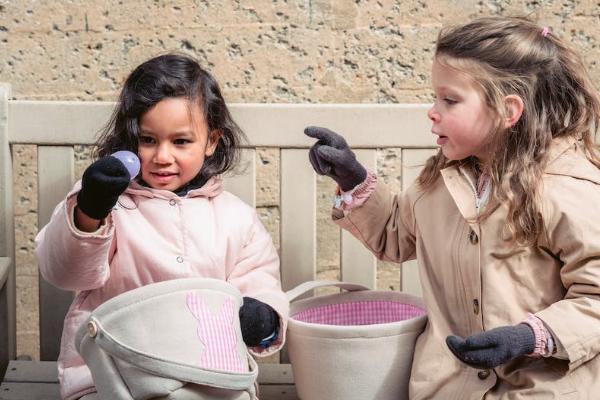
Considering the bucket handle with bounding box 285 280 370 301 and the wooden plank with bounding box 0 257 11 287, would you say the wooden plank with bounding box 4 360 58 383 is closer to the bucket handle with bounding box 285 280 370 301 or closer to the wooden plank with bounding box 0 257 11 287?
the wooden plank with bounding box 0 257 11 287

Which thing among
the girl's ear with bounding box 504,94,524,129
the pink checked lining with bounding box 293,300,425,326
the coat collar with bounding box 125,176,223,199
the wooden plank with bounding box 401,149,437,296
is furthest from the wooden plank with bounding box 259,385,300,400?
the girl's ear with bounding box 504,94,524,129

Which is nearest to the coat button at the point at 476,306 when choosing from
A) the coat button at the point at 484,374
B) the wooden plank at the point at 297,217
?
the coat button at the point at 484,374

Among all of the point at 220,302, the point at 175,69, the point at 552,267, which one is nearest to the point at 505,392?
the point at 552,267

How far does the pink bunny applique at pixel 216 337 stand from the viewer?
2059 millimetres

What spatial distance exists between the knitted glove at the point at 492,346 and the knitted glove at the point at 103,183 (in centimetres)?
72

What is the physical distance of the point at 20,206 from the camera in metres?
3.36

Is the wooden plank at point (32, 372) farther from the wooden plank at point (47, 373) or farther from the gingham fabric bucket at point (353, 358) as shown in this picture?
the gingham fabric bucket at point (353, 358)

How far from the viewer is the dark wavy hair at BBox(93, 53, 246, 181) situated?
2.40 meters

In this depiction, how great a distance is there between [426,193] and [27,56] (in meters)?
1.49

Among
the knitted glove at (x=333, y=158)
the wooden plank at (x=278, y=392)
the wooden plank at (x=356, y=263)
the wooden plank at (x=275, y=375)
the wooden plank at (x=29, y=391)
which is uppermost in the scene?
the knitted glove at (x=333, y=158)

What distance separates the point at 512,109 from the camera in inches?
88.3

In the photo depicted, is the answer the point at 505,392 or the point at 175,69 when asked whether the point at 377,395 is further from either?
the point at 175,69

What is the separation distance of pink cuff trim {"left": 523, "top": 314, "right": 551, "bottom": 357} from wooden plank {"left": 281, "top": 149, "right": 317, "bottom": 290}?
0.80m

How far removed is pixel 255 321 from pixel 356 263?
0.60 metres
